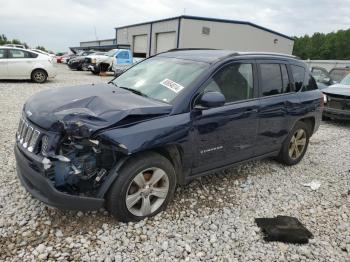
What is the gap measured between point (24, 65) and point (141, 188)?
12.1 metres

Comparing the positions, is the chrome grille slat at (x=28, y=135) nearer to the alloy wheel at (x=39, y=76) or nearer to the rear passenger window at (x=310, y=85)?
the rear passenger window at (x=310, y=85)

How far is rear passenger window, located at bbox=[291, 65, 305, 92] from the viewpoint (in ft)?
16.3

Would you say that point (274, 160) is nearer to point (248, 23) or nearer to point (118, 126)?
point (118, 126)

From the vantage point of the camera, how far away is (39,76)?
13.6 m

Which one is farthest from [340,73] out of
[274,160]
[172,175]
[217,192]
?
[172,175]

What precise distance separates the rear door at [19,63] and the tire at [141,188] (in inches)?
472

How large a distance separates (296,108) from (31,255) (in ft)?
13.5

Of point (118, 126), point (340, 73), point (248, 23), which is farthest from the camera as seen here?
point (248, 23)

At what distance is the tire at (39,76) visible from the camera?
529 inches

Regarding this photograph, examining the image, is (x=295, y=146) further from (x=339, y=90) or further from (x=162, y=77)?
(x=339, y=90)

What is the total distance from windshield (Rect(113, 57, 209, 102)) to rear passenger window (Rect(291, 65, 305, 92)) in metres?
2.00

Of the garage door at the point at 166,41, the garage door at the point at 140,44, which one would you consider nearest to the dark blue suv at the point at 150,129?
the garage door at the point at 166,41

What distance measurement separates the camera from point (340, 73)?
12.6 metres

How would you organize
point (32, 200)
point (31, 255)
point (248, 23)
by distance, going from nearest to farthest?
point (31, 255) → point (32, 200) → point (248, 23)
